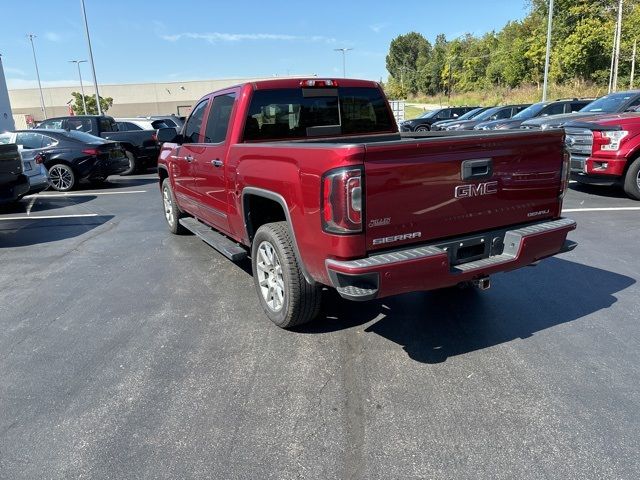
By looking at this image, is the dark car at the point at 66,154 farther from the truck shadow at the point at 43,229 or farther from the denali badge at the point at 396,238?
the denali badge at the point at 396,238

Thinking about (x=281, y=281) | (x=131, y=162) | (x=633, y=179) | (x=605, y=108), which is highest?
(x=605, y=108)

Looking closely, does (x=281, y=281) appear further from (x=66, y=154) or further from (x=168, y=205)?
(x=66, y=154)

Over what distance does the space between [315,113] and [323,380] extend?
2702mm

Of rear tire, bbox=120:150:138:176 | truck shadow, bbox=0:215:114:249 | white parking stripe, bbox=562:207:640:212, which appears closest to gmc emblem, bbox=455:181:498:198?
white parking stripe, bbox=562:207:640:212

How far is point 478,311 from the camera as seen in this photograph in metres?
4.29

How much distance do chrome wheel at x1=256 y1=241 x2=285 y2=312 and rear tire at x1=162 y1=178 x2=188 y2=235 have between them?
3.21 metres

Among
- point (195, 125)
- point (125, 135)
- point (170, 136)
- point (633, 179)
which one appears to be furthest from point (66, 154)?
point (633, 179)

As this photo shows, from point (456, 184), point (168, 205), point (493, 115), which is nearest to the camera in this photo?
point (456, 184)

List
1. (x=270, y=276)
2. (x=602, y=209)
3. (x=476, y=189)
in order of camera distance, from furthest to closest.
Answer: (x=602, y=209)
(x=270, y=276)
(x=476, y=189)

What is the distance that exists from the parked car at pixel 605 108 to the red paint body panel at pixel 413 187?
7574mm

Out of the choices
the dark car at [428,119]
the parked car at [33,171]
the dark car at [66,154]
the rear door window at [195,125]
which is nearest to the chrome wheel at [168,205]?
the rear door window at [195,125]

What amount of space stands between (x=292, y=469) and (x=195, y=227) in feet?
13.2

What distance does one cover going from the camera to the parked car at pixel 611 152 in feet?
27.5

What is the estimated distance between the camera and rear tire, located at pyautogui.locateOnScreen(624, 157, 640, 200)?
853 cm
